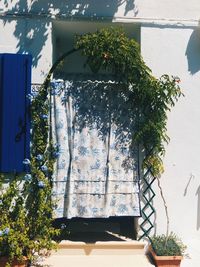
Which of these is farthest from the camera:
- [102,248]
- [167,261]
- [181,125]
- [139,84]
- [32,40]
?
[181,125]

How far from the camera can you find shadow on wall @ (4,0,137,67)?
6449 mm

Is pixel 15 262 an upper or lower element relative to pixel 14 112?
lower

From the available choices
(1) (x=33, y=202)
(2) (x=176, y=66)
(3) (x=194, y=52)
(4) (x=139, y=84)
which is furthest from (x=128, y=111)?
(1) (x=33, y=202)

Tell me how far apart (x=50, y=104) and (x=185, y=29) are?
2.49m

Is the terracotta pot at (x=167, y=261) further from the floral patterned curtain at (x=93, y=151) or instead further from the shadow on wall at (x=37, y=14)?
the shadow on wall at (x=37, y=14)

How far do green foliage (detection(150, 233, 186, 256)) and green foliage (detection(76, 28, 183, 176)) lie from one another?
1.01 m

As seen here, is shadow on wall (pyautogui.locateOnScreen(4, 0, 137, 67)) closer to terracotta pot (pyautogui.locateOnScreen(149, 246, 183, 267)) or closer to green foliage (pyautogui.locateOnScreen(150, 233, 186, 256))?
green foliage (pyautogui.locateOnScreen(150, 233, 186, 256))

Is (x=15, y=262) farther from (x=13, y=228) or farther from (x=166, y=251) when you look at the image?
(x=166, y=251)

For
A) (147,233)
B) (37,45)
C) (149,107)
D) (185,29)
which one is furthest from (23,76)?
(147,233)

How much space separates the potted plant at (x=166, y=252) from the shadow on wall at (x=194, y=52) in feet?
8.90

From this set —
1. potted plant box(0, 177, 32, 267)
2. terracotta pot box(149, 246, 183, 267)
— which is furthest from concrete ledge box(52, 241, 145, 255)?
potted plant box(0, 177, 32, 267)

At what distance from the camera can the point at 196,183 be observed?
664 cm

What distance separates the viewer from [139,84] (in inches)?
246

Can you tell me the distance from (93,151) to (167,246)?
1.83 meters
